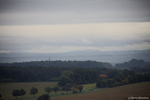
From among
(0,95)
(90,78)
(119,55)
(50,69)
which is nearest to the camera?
(0,95)

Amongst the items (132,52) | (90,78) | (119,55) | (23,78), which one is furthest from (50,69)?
(119,55)

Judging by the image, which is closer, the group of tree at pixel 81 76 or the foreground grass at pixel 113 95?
the foreground grass at pixel 113 95

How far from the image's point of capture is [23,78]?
57.3 m

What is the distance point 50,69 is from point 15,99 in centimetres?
3638

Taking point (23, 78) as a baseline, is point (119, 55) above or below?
above

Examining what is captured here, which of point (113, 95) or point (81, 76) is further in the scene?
point (81, 76)

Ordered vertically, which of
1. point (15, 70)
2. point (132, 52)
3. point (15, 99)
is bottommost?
point (15, 99)

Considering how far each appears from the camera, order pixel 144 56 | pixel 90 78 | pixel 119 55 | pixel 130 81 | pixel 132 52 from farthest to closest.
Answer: pixel 119 55 → pixel 132 52 → pixel 144 56 → pixel 90 78 → pixel 130 81

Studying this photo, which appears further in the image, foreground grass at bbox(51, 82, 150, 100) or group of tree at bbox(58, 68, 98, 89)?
group of tree at bbox(58, 68, 98, 89)

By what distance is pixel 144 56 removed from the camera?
123 m

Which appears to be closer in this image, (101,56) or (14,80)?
(14,80)

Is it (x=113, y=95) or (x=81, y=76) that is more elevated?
(x=81, y=76)

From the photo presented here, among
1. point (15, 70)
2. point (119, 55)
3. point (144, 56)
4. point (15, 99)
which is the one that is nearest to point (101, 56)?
point (119, 55)

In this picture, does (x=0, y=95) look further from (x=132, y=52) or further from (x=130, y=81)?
(x=132, y=52)
